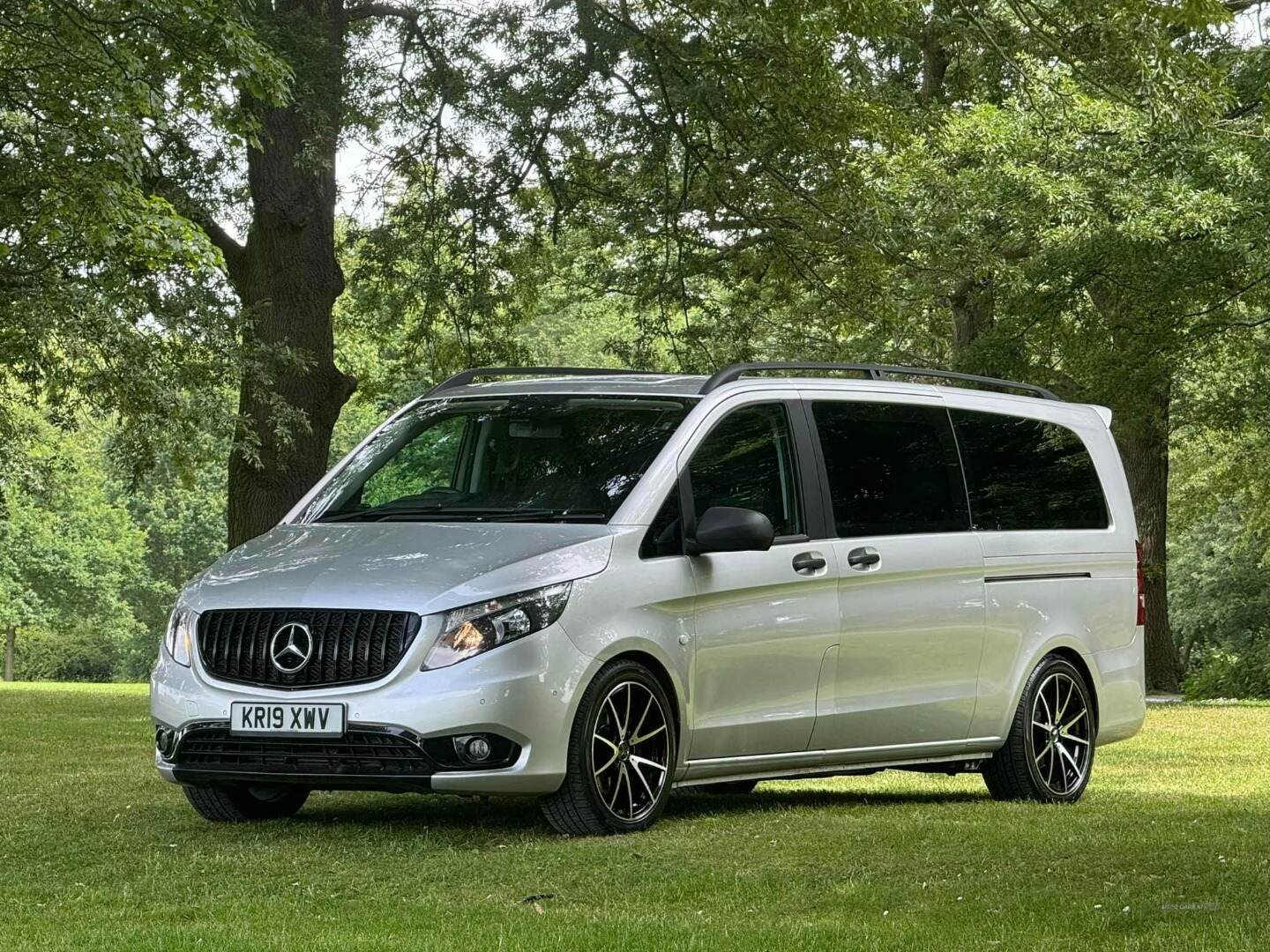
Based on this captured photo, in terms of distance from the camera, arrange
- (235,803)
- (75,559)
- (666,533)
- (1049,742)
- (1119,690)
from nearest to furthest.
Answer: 1. (666,533)
2. (235,803)
3. (1049,742)
4. (1119,690)
5. (75,559)

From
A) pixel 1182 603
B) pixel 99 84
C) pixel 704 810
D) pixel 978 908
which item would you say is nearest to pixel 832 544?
pixel 704 810

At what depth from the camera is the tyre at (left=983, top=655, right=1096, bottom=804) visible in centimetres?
1030

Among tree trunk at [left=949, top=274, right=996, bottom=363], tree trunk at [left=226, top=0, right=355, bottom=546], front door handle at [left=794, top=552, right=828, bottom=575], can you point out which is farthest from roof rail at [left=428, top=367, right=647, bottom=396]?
tree trunk at [left=949, top=274, right=996, bottom=363]

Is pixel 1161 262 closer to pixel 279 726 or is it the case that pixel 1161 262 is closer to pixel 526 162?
pixel 526 162

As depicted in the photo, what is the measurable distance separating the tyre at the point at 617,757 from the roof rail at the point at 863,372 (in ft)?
A: 5.13

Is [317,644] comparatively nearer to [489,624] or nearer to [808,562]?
[489,624]

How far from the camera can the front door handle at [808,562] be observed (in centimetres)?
901

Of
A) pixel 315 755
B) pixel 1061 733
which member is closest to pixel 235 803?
pixel 315 755

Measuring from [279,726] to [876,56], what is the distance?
22.1 metres

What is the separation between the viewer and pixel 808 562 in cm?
905

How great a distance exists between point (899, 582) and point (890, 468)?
596 millimetres

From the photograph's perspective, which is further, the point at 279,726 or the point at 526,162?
the point at 526,162

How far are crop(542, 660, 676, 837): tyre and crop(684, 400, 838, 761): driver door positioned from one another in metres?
0.24

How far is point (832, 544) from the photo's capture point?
363 inches
